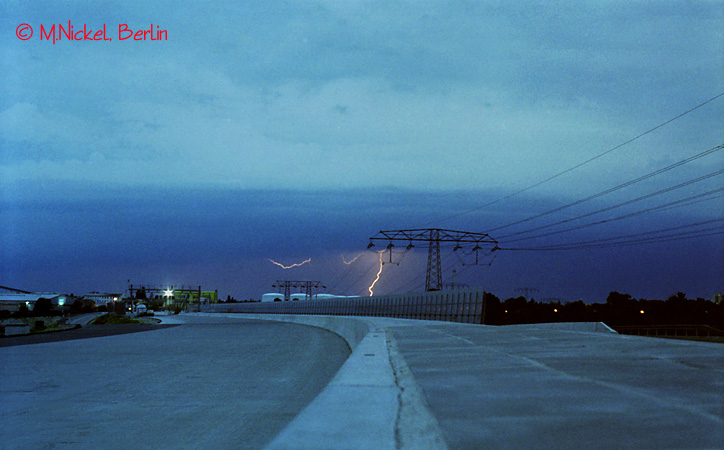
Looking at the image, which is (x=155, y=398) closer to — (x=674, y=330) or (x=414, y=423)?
(x=414, y=423)

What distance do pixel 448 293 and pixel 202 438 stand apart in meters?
35.0

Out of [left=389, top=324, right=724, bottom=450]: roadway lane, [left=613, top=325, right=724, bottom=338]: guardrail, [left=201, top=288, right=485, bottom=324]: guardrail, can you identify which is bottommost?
[left=613, top=325, right=724, bottom=338]: guardrail

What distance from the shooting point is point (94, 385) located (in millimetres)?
10273

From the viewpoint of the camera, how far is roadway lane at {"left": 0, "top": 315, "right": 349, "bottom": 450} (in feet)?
20.2

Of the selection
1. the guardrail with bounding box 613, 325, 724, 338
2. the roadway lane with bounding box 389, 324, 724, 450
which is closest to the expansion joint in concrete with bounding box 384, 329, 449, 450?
the roadway lane with bounding box 389, 324, 724, 450

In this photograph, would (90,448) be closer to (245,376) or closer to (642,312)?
(245,376)

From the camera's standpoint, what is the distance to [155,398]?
8.69m

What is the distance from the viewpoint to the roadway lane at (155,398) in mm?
6160

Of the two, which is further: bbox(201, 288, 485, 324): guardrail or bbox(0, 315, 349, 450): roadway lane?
bbox(201, 288, 485, 324): guardrail

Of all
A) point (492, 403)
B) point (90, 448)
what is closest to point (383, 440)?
point (492, 403)

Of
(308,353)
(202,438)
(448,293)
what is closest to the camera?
(202,438)

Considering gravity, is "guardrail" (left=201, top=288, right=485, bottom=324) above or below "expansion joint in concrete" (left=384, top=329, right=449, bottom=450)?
below

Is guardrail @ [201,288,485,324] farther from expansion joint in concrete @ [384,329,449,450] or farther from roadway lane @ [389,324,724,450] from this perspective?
expansion joint in concrete @ [384,329,449,450]

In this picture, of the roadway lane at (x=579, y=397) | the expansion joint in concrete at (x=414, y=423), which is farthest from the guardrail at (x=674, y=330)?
the expansion joint in concrete at (x=414, y=423)
